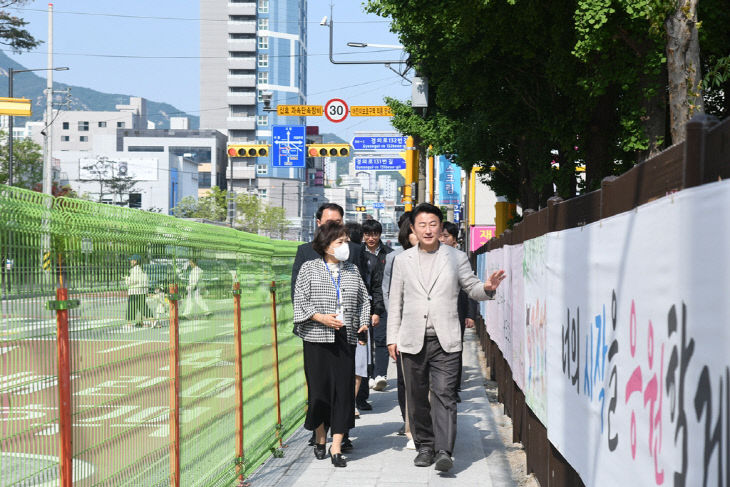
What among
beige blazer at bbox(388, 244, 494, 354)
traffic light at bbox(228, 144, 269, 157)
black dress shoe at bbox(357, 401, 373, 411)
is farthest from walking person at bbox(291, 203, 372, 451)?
traffic light at bbox(228, 144, 269, 157)

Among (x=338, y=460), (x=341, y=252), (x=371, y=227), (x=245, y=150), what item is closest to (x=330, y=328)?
(x=341, y=252)

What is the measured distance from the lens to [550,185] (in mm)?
27109

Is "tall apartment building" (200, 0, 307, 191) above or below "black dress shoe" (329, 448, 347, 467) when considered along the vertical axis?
above

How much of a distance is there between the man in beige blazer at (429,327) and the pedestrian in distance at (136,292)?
3.00 m

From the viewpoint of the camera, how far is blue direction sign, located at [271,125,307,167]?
129 feet

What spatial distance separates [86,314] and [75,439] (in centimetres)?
51

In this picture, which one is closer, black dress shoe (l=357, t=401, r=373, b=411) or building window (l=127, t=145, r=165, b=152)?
black dress shoe (l=357, t=401, r=373, b=411)

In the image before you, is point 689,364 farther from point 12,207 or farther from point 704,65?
point 704,65

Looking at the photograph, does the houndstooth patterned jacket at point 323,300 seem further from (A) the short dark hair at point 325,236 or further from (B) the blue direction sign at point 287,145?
(B) the blue direction sign at point 287,145

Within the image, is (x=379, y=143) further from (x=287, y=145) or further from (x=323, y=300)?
(x=323, y=300)

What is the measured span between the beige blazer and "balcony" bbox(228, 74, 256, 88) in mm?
131128

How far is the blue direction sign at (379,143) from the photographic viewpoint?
100 ft

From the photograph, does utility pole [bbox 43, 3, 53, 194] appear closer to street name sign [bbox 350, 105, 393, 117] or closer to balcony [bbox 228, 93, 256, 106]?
street name sign [bbox 350, 105, 393, 117]

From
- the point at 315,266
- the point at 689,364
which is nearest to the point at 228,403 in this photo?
the point at 315,266
